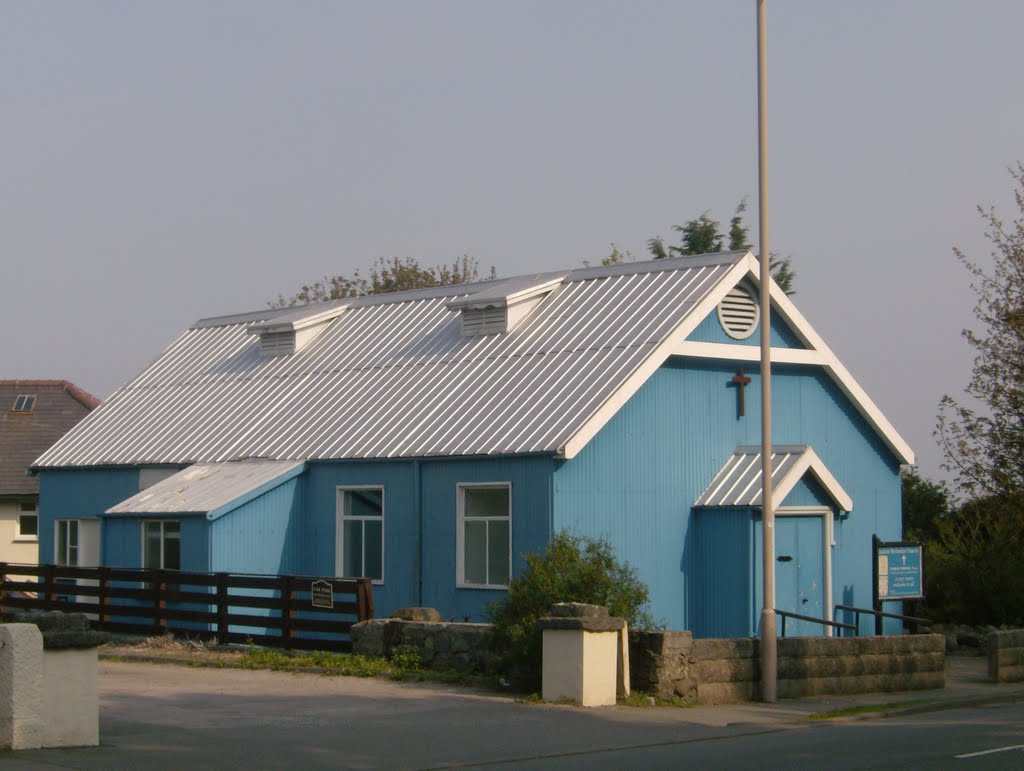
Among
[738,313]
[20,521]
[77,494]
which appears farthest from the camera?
[20,521]

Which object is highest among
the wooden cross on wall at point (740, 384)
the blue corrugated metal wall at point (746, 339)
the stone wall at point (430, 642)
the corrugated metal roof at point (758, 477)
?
the blue corrugated metal wall at point (746, 339)

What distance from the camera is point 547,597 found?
760 inches

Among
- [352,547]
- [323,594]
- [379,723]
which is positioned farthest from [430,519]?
[379,723]

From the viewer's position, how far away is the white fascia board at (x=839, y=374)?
2694 cm

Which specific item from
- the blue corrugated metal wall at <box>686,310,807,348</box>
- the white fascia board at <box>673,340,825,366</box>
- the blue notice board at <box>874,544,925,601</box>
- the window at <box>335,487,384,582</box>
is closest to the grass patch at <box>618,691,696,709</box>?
the blue notice board at <box>874,544,925,601</box>

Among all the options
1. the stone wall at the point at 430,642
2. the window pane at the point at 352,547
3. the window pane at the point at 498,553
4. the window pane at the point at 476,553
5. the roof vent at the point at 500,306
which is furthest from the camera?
the roof vent at the point at 500,306

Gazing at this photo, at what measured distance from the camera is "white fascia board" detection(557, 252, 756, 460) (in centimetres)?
2334

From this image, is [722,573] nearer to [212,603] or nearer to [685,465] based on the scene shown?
[685,465]

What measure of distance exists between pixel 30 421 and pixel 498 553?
3635 cm

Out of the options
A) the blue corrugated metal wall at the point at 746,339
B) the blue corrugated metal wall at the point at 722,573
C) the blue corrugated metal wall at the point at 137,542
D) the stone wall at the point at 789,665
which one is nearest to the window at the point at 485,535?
the blue corrugated metal wall at the point at 722,573

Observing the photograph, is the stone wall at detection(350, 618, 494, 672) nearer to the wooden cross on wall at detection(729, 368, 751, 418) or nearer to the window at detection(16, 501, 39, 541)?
the wooden cross on wall at detection(729, 368, 751, 418)

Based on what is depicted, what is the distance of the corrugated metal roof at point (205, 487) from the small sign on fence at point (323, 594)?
4.35 meters

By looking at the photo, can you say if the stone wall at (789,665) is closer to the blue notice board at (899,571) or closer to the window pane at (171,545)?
the blue notice board at (899,571)

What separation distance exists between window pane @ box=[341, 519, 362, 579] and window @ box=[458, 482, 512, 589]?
9.03ft
